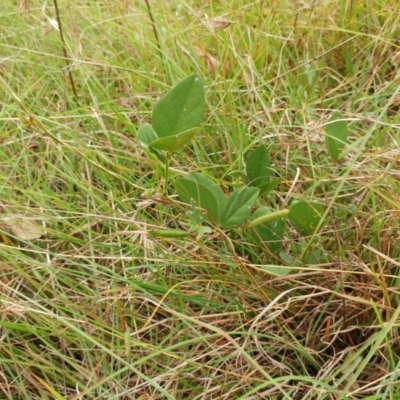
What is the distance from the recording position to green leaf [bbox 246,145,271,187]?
96 cm

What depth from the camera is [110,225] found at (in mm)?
1037

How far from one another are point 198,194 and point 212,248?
216mm

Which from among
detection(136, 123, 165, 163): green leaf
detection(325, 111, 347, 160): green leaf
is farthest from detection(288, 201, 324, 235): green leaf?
detection(136, 123, 165, 163): green leaf

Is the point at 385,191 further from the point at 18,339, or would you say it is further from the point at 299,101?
the point at 18,339

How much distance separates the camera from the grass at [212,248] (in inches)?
34.4

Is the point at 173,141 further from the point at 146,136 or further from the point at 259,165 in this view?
the point at 259,165

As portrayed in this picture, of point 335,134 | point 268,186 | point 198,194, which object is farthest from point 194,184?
point 335,134

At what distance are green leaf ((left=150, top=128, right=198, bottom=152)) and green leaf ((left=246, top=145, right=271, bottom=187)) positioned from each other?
0.77 ft

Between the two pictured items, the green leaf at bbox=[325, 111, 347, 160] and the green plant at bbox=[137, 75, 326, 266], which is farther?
the green leaf at bbox=[325, 111, 347, 160]

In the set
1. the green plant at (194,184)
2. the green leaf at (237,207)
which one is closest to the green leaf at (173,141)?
the green plant at (194,184)

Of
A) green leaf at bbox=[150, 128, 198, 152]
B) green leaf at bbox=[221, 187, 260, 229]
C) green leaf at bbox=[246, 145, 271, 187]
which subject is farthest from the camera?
green leaf at bbox=[246, 145, 271, 187]

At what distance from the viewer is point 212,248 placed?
103 cm

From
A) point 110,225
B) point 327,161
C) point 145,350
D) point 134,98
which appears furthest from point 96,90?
point 145,350

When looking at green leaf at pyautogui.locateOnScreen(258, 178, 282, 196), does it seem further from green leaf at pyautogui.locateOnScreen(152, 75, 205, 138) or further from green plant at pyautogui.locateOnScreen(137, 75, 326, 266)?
green leaf at pyautogui.locateOnScreen(152, 75, 205, 138)
